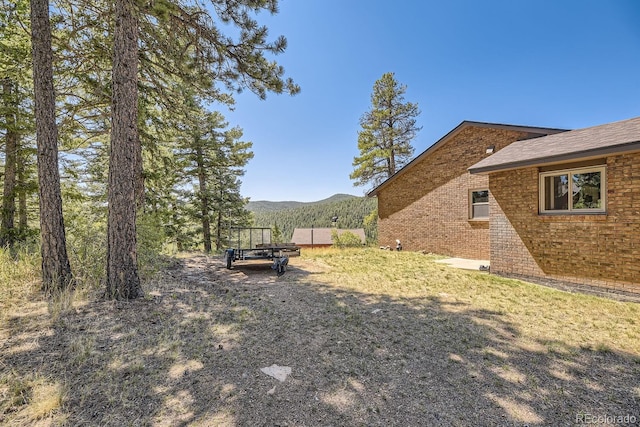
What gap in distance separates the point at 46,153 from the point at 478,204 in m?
13.2

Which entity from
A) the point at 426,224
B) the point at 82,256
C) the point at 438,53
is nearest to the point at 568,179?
the point at 426,224

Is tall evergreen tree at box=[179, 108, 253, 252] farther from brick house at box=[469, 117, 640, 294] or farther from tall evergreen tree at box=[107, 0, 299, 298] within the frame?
brick house at box=[469, 117, 640, 294]

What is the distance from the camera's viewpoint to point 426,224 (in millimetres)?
12688

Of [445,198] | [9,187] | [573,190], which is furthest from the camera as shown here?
[445,198]

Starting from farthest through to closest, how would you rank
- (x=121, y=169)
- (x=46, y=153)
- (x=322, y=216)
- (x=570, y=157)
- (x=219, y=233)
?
(x=322, y=216), (x=219, y=233), (x=570, y=157), (x=46, y=153), (x=121, y=169)

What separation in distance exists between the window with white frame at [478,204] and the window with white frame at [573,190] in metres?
3.98

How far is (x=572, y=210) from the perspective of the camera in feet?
20.2

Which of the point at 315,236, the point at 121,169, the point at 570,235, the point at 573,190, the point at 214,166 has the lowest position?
the point at 315,236

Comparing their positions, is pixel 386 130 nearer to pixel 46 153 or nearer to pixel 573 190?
pixel 573 190

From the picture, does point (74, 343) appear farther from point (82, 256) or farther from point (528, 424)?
point (528, 424)

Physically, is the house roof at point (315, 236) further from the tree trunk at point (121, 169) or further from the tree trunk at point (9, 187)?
the tree trunk at point (121, 169)

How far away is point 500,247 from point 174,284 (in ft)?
28.6

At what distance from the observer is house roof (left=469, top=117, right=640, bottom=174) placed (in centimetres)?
528

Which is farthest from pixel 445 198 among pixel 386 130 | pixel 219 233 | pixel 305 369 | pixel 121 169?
pixel 219 233
